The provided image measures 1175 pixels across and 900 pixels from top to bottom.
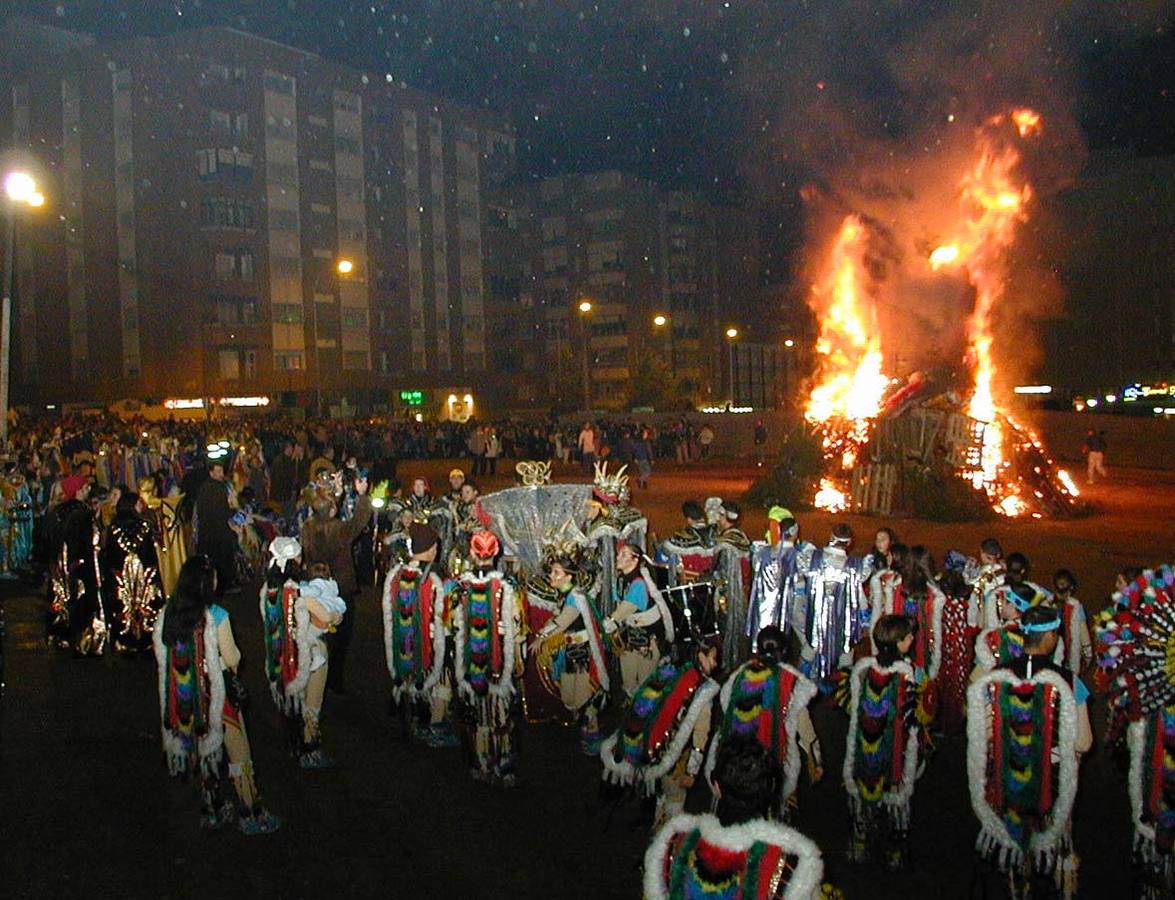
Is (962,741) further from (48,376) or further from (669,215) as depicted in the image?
(669,215)

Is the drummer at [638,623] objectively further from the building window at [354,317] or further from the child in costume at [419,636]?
the building window at [354,317]

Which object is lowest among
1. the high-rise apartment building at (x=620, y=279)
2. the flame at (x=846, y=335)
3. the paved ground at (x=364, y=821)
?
the paved ground at (x=364, y=821)

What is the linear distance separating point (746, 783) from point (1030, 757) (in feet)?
8.04

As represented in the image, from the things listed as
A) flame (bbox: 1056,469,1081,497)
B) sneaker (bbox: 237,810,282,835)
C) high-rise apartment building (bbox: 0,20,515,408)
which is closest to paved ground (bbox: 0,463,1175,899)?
sneaker (bbox: 237,810,282,835)

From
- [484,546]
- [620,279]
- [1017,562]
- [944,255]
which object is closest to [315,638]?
[484,546]

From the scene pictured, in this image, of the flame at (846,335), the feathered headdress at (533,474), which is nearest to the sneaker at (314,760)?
the feathered headdress at (533,474)

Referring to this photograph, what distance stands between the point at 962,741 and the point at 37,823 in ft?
20.7

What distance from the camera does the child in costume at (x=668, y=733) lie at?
5445mm

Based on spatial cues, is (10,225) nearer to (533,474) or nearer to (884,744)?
(533,474)

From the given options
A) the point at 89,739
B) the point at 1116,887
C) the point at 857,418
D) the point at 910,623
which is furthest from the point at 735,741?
the point at 857,418

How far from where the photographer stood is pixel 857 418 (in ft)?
74.0

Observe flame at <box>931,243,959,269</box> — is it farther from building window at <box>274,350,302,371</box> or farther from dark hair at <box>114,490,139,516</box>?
building window at <box>274,350,302,371</box>

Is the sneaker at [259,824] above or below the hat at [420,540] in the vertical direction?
below

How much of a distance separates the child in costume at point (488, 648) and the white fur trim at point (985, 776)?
9.64 feet
